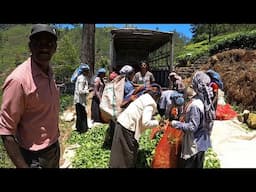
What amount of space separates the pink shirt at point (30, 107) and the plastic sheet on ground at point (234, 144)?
363 cm

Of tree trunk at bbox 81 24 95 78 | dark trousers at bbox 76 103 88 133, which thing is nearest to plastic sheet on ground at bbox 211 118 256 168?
dark trousers at bbox 76 103 88 133

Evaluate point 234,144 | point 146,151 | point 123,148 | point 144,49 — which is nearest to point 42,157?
point 123,148

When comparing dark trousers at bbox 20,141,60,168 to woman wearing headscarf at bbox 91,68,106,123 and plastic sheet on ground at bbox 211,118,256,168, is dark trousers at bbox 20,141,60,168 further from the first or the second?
woman wearing headscarf at bbox 91,68,106,123

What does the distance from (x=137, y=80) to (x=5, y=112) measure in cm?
616

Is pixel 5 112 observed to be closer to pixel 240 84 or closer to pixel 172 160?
pixel 172 160

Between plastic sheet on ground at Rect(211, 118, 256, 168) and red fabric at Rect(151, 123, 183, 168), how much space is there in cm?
112

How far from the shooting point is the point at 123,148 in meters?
4.51

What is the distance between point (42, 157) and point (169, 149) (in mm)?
2508

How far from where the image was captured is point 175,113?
548 centimetres

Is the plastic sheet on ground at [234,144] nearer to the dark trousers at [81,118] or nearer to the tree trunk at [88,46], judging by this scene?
the dark trousers at [81,118]

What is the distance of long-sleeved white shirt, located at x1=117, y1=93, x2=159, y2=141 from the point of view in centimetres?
421

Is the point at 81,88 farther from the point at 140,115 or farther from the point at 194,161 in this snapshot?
the point at 194,161

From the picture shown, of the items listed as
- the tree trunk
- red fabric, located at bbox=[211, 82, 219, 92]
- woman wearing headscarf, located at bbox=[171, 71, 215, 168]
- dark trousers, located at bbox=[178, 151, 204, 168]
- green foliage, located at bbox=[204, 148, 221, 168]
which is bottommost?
green foliage, located at bbox=[204, 148, 221, 168]
